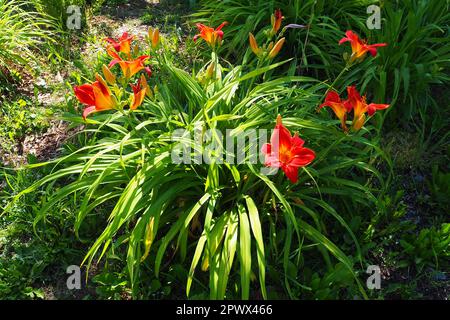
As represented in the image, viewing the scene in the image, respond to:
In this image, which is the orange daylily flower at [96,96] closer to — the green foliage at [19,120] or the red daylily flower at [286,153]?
the red daylily flower at [286,153]

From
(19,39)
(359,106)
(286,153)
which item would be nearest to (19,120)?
(19,39)

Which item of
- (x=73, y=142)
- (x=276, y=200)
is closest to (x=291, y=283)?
(x=276, y=200)

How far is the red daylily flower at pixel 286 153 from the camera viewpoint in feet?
4.92

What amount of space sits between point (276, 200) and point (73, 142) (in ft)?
4.25

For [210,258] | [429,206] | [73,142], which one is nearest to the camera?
[210,258]

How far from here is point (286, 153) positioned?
152 cm

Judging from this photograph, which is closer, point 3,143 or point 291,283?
point 291,283

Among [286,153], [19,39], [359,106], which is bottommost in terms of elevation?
[286,153]

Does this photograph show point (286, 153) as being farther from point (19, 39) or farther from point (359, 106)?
point (19, 39)

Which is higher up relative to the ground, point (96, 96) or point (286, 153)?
point (96, 96)

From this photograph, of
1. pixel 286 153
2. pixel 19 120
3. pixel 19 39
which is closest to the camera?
pixel 286 153
